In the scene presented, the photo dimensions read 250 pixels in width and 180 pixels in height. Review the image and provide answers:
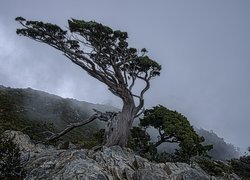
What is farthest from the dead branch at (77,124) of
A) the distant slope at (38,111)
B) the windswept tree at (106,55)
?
the distant slope at (38,111)

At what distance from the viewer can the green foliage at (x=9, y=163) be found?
11.3 metres

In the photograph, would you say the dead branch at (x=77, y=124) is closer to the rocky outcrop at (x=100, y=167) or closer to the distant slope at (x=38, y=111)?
the rocky outcrop at (x=100, y=167)

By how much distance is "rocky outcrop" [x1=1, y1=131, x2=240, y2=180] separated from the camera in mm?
11383

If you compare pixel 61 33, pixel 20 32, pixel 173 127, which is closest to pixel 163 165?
pixel 173 127

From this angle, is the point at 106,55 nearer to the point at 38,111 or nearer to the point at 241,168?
the point at 241,168

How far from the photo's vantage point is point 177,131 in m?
18.5

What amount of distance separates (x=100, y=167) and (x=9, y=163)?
3897 mm

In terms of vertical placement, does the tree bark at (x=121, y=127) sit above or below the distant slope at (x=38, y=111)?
above

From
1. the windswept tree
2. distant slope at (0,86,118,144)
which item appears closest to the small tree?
the windswept tree

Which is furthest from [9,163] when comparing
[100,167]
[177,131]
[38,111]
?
[38,111]

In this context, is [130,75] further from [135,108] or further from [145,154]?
[145,154]

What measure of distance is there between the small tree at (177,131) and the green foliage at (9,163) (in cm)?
1025

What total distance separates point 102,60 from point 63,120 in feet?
130

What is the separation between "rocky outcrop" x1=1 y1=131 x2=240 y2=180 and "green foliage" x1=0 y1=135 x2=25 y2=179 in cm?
45
